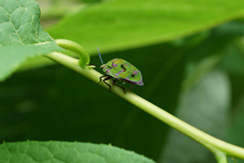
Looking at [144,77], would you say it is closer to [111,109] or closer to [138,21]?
[111,109]

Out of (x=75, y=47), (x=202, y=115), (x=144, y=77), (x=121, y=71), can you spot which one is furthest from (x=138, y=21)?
(x=202, y=115)

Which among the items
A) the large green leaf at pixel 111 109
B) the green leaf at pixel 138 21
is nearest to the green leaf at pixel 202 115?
the large green leaf at pixel 111 109

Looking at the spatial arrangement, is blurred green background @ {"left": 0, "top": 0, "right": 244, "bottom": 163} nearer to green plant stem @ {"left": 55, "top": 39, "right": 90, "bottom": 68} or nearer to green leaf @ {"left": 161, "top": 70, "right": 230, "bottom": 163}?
green leaf @ {"left": 161, "top": 70, "right": 230, "bottom": 163}

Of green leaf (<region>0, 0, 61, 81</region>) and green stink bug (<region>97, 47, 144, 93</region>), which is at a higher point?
green leaf (<region>0, 0, 61, 81</region>)

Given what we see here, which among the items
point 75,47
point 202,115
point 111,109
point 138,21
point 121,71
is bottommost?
point 202,115

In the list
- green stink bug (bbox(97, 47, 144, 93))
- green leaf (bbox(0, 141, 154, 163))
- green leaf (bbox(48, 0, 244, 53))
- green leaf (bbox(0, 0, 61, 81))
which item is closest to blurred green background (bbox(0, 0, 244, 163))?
green leaf (bbox(48, 0, 244, 53))

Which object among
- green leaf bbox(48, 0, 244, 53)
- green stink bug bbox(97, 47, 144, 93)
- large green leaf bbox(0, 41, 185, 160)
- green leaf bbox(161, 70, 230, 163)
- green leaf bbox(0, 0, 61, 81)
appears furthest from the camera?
green leaf bbox(161, 70, 230, 163)

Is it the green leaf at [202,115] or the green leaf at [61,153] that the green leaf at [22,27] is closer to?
the green leaf at [61,153]
